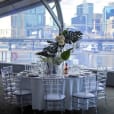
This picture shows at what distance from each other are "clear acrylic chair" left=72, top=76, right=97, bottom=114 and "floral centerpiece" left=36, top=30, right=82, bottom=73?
0.60 metres

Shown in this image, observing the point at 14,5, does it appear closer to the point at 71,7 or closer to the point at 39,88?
the point at 71,7

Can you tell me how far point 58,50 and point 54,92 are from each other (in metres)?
0.98

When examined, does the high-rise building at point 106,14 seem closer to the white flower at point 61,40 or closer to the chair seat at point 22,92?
the white flower at point 61,40

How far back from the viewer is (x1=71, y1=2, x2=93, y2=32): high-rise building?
33.7ft

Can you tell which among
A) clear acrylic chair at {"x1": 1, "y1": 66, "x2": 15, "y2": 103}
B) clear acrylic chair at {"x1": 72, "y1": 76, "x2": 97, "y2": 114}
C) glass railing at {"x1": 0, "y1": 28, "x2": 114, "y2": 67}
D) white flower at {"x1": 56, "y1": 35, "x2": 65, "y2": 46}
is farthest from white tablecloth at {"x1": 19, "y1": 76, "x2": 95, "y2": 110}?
glass railing at {"x1": 0, "y1": 28, "x2": 114, "y2": 67}

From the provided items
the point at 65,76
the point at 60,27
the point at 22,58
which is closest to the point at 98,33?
the point at 60,27

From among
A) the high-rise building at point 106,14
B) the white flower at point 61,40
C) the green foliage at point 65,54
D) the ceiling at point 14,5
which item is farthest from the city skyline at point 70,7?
the green foliage at point 65,54

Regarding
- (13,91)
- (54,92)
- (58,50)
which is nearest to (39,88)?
(54,92)

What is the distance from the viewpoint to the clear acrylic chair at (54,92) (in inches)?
240

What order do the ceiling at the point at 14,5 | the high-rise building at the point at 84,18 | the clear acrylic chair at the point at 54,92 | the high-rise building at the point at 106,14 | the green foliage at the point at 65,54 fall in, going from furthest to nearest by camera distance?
the ceiling at the point at 14,5
the high-rise building at the point at 84,18
the high-rise building at the point at 106,14
the green foliage at the point at 65,54
the clear acrylic chair at the point at 54,92

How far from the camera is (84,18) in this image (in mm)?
10430

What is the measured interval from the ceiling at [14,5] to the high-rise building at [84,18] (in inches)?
43.2

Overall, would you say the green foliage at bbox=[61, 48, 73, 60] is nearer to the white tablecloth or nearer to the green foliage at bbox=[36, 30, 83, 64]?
the green foliage at bbox=[36, 30, 83, 64]

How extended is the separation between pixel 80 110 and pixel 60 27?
4.69 meters
